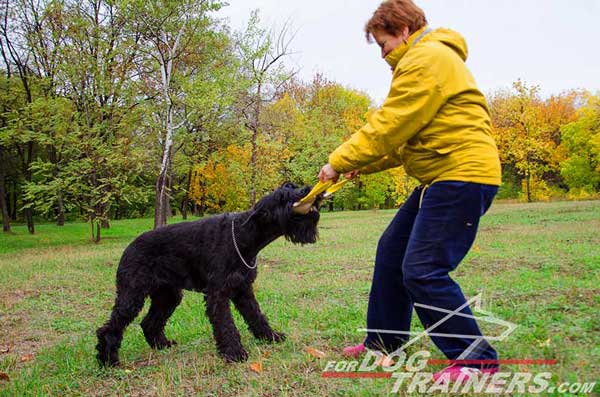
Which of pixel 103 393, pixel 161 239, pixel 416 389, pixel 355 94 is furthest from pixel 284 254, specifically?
pixel 355 94

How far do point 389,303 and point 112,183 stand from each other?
1562 centimetres

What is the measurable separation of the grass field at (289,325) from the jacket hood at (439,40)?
80.8 inches

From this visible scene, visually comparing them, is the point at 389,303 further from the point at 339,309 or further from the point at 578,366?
the point at 339,309

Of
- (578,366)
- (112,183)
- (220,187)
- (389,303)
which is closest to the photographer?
(578,366)

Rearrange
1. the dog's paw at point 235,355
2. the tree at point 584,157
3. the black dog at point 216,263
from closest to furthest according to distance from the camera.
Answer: the dog's paw at point 235,355 → the black dog at point 216,263 → the tree at point 584,157

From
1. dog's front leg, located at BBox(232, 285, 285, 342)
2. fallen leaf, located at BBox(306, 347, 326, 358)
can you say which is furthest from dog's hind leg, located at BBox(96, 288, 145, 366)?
fallen leaf, located at BBox(306, 347, 326, 358)

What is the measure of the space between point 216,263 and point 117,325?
3.77 feet

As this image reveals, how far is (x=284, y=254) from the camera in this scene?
12.0 metres

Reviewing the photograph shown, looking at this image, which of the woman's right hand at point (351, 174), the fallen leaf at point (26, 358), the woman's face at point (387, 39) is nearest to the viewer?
the woman's face at point (387, 39)

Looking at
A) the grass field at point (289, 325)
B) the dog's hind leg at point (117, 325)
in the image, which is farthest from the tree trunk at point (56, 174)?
the dog's hind leg at point (117, 325)

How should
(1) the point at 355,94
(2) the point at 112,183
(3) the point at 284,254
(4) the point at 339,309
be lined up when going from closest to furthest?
(4) the point at 339,309 → (3) the point at 284,254 → (2) the point at 112,183 → (1) the point at 355,94

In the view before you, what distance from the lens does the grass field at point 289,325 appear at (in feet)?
11.2

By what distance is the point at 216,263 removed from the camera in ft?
14.2

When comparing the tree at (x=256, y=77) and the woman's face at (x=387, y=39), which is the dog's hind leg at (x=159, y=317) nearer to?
the woman's face at (x=387, y=39)
